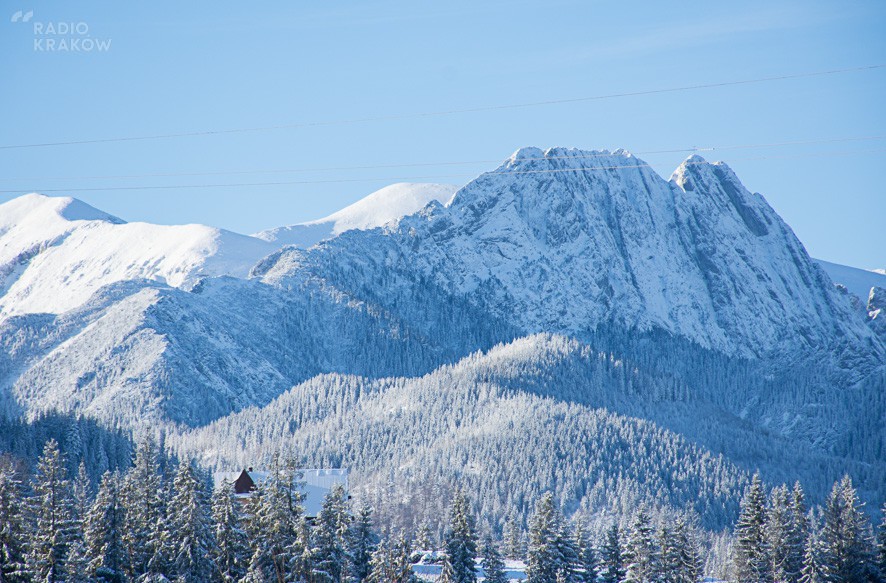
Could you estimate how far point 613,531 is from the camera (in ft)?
506

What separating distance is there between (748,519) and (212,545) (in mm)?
62933

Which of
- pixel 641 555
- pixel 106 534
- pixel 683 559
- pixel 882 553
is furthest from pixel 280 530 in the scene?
pixel 882 553

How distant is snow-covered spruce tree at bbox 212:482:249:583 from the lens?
106688 mm

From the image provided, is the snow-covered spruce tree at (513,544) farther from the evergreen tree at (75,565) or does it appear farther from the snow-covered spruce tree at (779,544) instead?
the evergreen tree at (75,565)

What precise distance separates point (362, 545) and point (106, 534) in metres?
22.8

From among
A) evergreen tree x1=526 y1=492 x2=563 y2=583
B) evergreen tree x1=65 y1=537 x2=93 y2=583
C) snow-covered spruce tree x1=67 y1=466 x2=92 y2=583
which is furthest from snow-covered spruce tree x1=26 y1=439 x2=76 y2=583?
evergreen tree x1=526 y1=492 x2=563 y2=583

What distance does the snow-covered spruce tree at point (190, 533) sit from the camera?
106m

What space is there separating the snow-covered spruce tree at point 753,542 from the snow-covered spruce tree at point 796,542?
333 centimetres

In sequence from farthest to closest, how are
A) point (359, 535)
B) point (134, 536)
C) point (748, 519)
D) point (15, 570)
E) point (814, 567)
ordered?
point (748, 519) < point (814, 567) < point (359, 535) < point (134, 536) < point (15, 570)

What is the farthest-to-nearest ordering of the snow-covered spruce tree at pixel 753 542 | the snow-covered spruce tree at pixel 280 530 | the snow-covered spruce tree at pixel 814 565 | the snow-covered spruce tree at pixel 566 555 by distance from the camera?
1. the snow-covered spruce tree at pixel 753 542
2. the snow-covered spruce tree at pixel 566 555
3. the snow-covered spruce tree at pixel 814 565
4. the snow-covered spruce tree at pixel 280 530

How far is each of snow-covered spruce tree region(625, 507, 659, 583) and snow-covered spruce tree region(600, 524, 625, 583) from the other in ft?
31.9

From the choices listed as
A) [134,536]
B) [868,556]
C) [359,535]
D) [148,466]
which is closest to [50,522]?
A: [134,536]

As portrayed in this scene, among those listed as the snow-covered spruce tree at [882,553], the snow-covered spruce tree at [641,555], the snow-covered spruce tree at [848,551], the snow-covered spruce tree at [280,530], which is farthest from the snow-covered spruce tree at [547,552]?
the snow-covered spruce tree at [280,530]

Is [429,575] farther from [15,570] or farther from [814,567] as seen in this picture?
[15,570]
